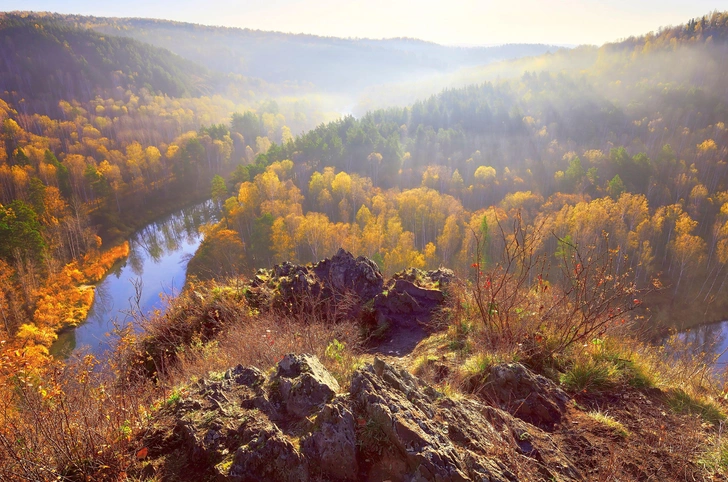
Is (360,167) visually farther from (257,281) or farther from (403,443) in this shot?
(403,443)

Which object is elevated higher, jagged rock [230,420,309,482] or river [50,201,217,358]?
jagged rock [230,420,309,482]

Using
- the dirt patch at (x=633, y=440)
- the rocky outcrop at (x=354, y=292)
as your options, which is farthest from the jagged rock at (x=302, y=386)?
the rocky outcrop at (x=354, y=292)

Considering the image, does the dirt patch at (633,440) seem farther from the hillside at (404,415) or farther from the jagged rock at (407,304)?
the jagged rock at (407,304)

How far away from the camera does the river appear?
93.7ft

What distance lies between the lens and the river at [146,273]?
93.7 ft

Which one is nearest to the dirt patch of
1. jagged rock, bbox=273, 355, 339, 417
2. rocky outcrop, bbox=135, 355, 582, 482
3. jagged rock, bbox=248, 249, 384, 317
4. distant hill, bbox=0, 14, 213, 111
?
rocky outcrop, bbox=135, 355, 582, 482

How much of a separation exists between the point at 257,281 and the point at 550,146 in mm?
73422

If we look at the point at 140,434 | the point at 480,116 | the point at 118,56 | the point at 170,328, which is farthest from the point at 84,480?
the point at 118,56

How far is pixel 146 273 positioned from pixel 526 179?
5836 cm

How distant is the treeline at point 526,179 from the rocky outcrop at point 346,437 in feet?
63.3

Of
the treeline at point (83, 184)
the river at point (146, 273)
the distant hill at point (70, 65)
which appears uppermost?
the distant hill at point (70, 65)

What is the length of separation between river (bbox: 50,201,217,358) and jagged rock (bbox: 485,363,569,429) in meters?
21.4

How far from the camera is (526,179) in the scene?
62281mm

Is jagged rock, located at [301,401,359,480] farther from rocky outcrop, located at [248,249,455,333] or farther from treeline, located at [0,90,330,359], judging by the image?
treeline, located at [0,90,330,359]
